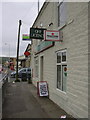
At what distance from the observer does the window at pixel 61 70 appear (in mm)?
Answer: 6516

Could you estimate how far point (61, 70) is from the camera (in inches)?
270

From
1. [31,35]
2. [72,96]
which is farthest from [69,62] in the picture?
[31,35]

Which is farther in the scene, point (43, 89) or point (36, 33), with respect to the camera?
point (43, 89)

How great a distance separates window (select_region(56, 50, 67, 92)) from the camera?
6.52 m

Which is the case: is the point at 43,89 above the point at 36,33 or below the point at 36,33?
below

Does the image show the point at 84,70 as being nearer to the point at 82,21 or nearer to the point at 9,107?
the point at 82,21

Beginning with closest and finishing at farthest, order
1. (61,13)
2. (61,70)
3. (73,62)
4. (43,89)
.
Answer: (73,62) < (61,70) < (61,13) < (43,89)

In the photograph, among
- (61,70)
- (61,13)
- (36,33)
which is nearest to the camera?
(61,70)

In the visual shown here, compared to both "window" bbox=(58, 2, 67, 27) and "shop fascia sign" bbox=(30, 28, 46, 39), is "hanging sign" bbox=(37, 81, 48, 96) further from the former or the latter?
"window" bbox=(58, 2, 67, 27)

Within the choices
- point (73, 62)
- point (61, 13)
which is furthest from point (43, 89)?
point (61, 13)

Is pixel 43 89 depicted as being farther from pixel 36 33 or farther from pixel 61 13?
pixel 61 13

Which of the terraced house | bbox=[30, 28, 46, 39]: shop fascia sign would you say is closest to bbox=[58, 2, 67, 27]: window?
the terraced house

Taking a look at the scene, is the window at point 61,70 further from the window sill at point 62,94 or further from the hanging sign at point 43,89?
the hanging sign at point 43,89

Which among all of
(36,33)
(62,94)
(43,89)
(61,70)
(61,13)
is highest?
(61,13)
